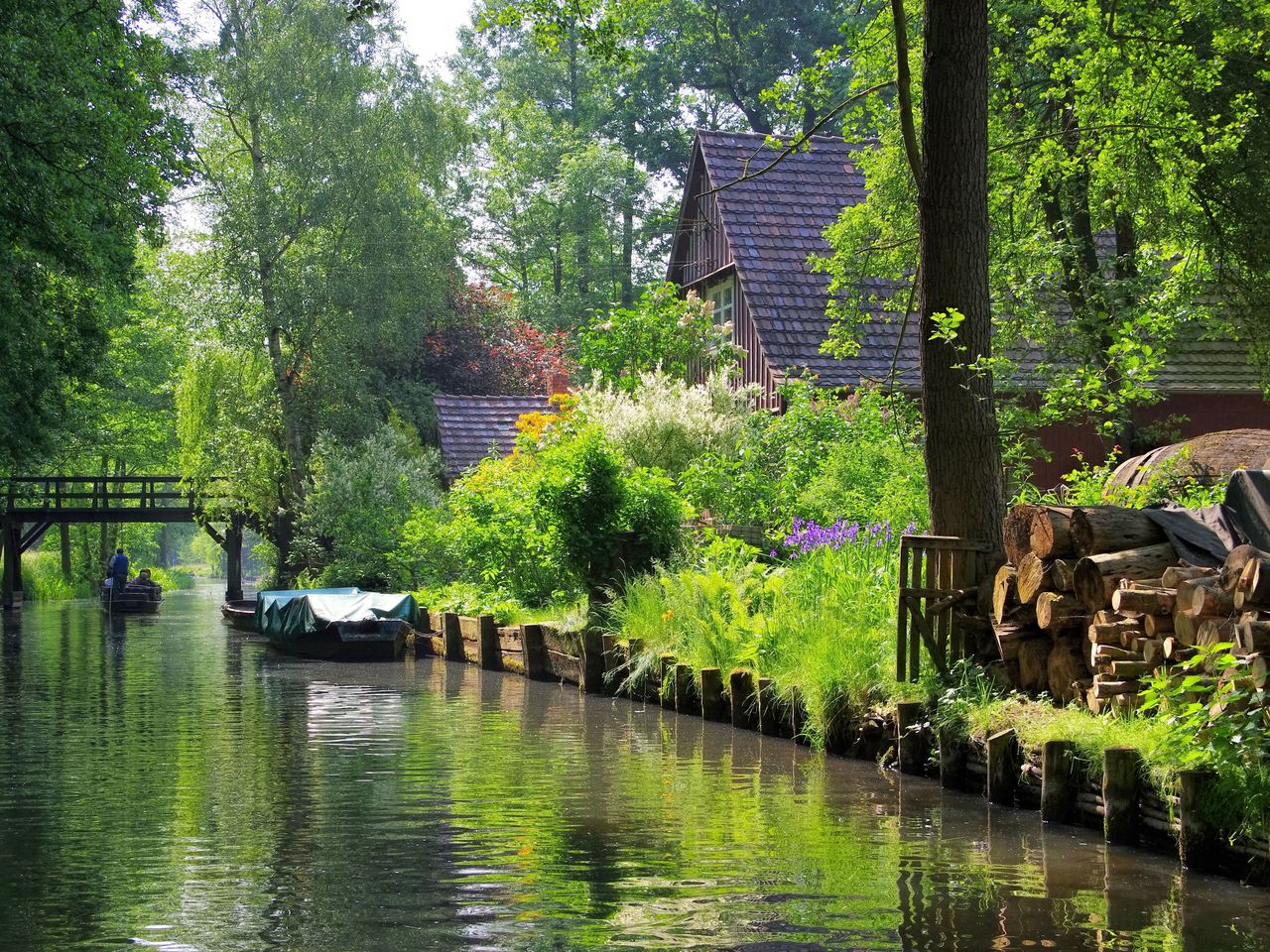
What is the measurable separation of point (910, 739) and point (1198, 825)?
3.40 metres

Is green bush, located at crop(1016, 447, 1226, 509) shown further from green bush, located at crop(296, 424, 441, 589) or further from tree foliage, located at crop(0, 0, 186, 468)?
green bush, located at crop(296, 424, 441, 589)

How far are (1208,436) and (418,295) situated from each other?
26.0 meters

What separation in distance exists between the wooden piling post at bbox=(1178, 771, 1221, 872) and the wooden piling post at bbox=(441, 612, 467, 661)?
1644 cm

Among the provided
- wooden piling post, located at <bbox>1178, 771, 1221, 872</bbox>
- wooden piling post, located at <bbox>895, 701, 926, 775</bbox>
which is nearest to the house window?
wooden piling post, located at <bbox>895, 701, 926, 775</bbox>

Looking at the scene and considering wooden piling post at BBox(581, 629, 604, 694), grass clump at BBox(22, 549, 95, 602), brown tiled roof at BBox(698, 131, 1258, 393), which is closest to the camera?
wooden piling post at BBox(581, 629, 604, 694)

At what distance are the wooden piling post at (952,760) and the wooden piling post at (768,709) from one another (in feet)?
9.38

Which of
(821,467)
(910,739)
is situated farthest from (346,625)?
(910,739)

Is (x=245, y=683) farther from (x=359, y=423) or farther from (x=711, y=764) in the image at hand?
(x=359, y=423)

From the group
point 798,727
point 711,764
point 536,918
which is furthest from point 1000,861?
point 798,727

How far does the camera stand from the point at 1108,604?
10.2m

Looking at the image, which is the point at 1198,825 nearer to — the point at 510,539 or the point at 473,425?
the point at 510,539

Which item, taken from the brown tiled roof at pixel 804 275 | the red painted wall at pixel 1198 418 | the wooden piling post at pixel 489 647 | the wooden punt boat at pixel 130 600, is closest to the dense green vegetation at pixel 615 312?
the wooden piling post at pixel 489 647

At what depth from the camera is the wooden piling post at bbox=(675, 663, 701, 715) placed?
51.6ft

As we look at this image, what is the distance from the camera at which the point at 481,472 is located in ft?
87.8
